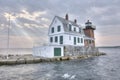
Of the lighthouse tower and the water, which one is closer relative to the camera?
the water

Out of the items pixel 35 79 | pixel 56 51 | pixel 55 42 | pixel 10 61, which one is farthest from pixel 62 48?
pixel 35 79

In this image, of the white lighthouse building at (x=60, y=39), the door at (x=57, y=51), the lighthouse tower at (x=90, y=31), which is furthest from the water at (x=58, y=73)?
the lighthouse tower at (x=90, y=31)

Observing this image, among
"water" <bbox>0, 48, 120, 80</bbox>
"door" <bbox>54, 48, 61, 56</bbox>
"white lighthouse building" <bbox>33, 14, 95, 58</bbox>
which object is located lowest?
"water" <bbox>0, 48, 120, 80</bbox>

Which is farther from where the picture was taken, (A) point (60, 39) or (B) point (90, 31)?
(B) point (90, 31)

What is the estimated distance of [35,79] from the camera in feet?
46.4

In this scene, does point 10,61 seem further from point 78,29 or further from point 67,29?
point 78,29

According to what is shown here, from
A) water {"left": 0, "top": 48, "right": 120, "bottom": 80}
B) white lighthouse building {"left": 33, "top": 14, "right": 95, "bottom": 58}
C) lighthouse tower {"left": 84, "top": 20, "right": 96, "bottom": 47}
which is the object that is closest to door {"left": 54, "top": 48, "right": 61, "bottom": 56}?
white lighthouse building {"left": 33, "top": 14, "right": 95, "bottom": 58}

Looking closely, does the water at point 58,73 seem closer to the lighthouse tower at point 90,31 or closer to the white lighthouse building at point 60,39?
the white lighthouse building at point 60,39

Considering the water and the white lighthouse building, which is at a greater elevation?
the white lighthouse building

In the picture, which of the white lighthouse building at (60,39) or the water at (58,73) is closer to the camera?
the water at (58,73)

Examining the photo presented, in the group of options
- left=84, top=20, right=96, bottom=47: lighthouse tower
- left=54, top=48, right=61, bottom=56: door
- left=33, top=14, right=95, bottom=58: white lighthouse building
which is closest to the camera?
left=54, top=48, right=61, bottom=56: door

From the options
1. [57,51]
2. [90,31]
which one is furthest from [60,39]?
[90,31]

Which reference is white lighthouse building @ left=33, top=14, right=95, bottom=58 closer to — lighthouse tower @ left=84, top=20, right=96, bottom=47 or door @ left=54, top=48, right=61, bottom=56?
door @ left=54, top=48, right=61, bottom=56

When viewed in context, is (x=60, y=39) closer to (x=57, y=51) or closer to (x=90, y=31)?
(x=57, y=51)
